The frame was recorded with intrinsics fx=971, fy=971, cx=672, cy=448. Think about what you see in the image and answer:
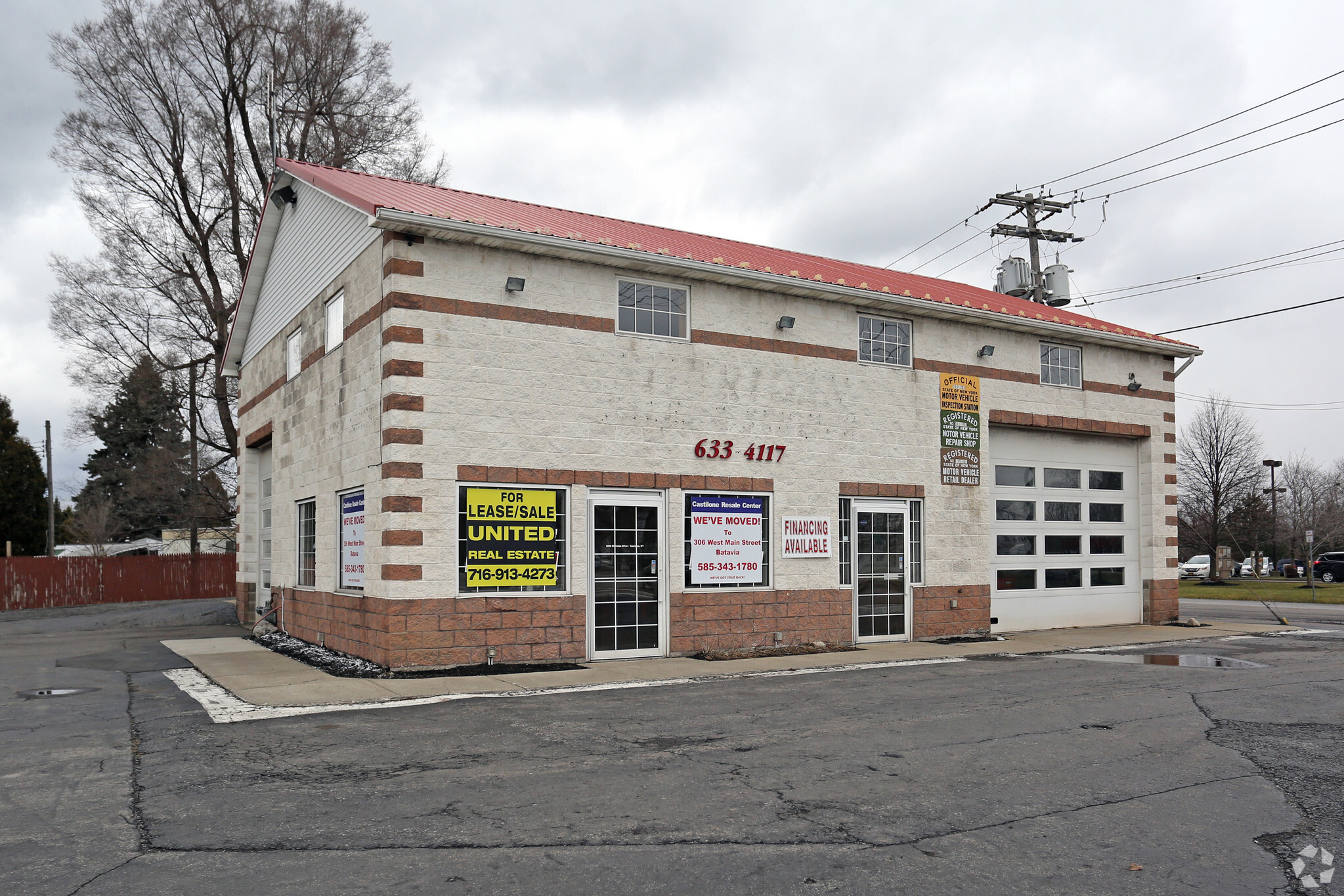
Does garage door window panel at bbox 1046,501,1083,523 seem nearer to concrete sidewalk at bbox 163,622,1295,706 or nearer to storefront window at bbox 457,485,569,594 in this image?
concrete sidewalk at bbox 163,622,1295,706

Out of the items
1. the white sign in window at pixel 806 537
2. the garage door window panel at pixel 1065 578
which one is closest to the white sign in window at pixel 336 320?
the white sign in window at pixel 806 537

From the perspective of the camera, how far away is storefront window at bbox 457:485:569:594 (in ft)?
40.3

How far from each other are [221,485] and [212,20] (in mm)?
15085

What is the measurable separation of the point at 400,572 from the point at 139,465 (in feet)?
122

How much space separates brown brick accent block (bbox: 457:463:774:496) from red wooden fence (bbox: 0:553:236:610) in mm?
21511

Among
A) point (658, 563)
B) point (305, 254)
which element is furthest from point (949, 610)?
point (305, 254)

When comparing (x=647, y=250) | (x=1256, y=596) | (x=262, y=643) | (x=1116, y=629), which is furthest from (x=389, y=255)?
(x=1256, y=596)

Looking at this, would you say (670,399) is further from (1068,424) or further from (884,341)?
(1068,424)

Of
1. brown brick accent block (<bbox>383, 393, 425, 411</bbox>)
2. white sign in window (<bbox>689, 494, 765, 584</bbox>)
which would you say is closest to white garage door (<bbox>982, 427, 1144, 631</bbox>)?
white sign in window (<bbox>689, 494, 765, 584</bbox>)

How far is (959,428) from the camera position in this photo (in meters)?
16.6

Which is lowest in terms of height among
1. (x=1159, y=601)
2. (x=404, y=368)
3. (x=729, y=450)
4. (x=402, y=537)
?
(x=1159, y=601)

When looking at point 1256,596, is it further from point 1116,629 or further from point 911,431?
point 911,431

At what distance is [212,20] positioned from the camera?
85.3ft

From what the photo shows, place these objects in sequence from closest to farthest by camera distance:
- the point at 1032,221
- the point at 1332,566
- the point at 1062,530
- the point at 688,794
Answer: the point at 688,794, the point at 1062,530, the point at 1032,221, the point at 1332,566
